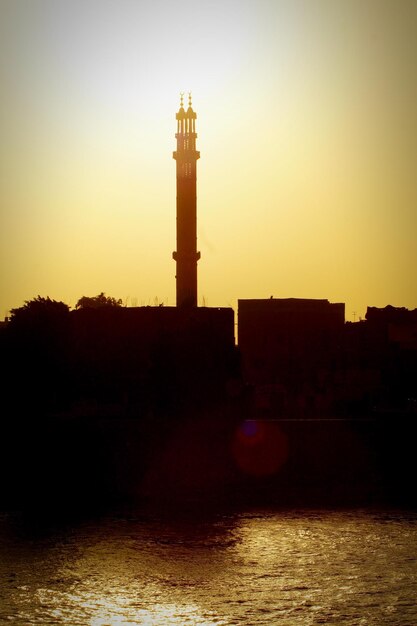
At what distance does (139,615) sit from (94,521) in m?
8.03

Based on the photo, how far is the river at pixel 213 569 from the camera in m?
13.7

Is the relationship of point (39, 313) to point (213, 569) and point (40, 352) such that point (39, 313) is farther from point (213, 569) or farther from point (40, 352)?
point (213, 569)

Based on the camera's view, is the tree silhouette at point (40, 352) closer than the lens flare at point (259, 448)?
No

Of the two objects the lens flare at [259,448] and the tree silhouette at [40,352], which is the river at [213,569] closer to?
the lens flare at [259,448]

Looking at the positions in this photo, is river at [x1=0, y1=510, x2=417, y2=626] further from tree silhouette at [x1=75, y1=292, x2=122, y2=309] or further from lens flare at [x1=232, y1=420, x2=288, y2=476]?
tree silhouette at [x1=75, y1=292, x2=122, y2=309]

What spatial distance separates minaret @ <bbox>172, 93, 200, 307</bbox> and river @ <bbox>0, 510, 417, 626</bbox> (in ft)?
101

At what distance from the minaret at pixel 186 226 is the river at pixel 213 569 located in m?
30.8

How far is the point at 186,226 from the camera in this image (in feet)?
174

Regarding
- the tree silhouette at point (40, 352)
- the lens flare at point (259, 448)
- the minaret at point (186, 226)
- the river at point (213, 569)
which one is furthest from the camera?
the minaret at point (186, 226)

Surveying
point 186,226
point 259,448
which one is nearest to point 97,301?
point 186,226

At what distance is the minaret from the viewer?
53.1 m

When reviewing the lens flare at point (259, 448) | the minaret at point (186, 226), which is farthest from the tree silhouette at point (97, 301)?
the lens flare at point (259, 448)

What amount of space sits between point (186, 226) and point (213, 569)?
37.2 m

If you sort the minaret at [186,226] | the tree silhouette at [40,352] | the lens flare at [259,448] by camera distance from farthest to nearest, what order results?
1. the minaret at [186,226]
2. the tree silhouette at [40,352]
3. the lens flare at [259,448]
